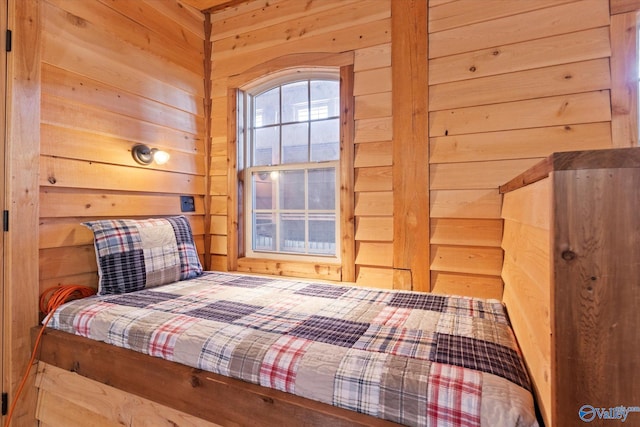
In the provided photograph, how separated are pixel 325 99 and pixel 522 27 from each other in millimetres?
1189

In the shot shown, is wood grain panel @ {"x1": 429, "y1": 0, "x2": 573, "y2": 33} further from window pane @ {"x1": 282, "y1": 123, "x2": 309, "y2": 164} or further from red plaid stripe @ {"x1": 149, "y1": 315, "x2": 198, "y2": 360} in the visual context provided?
red plaid stripe @ {"x1": 149, "y1": 315, "x2": 198, "y2": 360}

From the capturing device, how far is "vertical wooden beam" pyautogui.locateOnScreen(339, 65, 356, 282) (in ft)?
6.83

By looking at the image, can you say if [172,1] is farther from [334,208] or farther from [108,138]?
[334,208]

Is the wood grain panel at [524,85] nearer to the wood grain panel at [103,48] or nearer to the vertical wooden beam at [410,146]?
the vertical wooden beam at [410,146]

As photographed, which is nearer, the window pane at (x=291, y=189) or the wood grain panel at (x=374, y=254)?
the wood grain panel at (x=374, y=254)

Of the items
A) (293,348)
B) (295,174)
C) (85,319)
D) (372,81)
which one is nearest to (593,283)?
(293,348)

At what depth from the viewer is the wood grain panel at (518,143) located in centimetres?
154

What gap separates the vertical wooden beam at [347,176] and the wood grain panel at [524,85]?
0.51 meters

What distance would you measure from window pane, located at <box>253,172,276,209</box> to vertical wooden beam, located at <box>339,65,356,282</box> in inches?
24.5

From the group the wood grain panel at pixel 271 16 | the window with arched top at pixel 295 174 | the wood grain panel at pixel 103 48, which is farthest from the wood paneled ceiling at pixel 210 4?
the window with arched top at pixel 295 174

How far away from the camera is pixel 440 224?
1.85 meters

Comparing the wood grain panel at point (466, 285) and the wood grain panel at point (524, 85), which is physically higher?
the wood grain panel at point (524, 85)

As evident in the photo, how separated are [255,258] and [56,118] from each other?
4.72ft

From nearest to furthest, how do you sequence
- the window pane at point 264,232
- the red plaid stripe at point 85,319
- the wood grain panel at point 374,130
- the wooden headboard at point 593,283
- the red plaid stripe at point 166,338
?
the wooden headboard at point 593,283 → the red plaid stripe at point 166,338 → the red plaid stripe at point 85,319 → the wood grain panel at point 374,130 → the window pane at point 264,232
